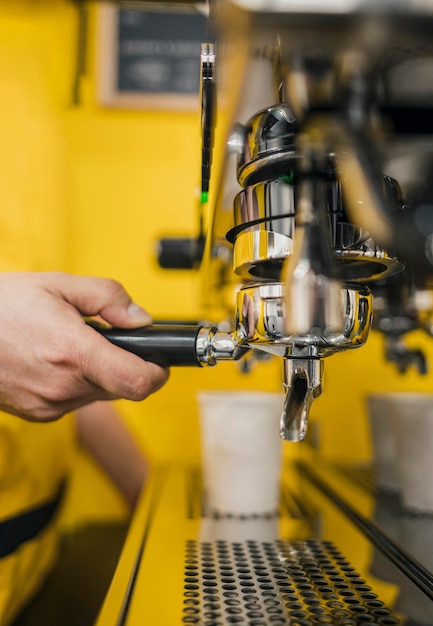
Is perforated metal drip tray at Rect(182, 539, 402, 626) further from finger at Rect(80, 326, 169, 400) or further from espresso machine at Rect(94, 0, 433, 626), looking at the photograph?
finger at Rect(80, 326, 169, 400)

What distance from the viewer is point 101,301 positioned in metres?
0.58

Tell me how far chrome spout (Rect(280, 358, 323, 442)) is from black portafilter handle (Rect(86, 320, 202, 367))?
0.35ft

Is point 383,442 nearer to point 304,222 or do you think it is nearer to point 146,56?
point 304,222

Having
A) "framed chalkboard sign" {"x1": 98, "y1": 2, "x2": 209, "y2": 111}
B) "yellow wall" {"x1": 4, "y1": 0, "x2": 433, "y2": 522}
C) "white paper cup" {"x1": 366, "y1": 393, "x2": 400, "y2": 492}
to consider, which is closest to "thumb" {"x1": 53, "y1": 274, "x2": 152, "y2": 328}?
"white paper cup" {"x1": 366, "y1": 393, "x2": 400, "y2": 492}

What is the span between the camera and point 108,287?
1.92 feet

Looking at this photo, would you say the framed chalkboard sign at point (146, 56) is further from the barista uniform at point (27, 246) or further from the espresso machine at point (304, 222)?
the espresso machine at point (304, 222)

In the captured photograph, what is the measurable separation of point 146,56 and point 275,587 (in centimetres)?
115

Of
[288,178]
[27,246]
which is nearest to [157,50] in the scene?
[27,246]

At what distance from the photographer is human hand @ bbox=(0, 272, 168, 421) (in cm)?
52

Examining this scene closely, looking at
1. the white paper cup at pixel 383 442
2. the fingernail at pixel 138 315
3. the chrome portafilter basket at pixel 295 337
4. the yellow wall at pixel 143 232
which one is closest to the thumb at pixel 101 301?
the fingernail at pixel 138 315

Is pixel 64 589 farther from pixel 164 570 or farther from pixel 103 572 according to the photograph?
pixel 164 570

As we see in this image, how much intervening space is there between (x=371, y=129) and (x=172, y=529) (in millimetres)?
462

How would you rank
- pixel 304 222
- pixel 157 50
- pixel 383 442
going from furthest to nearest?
pixel 157 50 < pixel 383 442 < pixel 304 222

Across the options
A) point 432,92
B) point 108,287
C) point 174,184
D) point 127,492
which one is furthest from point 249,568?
point 174,184
